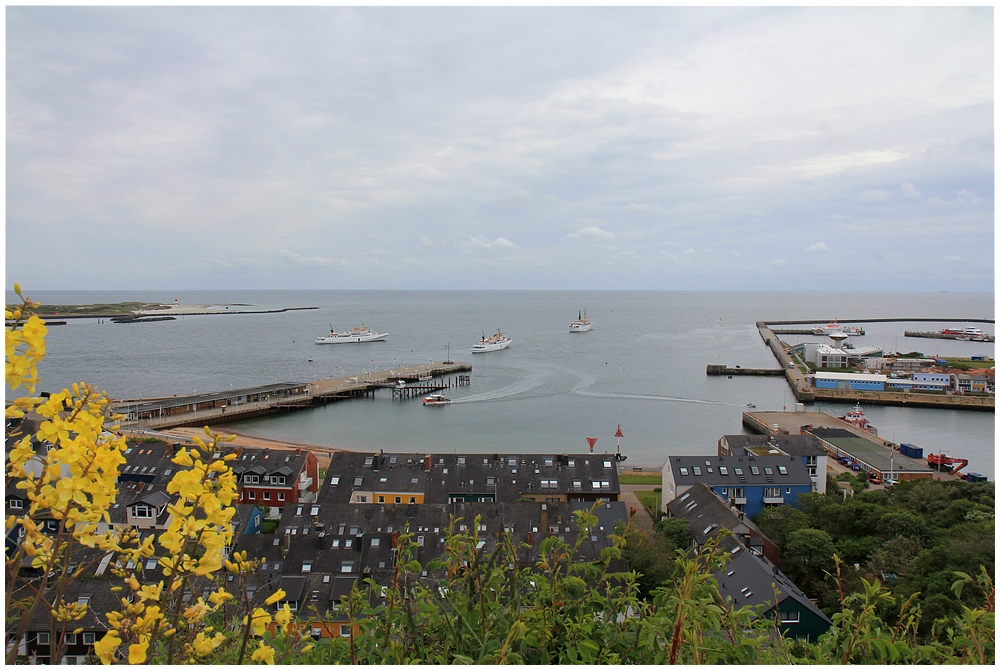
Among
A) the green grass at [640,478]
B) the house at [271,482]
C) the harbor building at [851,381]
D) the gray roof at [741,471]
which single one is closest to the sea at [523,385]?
the harbor building at [851,381]

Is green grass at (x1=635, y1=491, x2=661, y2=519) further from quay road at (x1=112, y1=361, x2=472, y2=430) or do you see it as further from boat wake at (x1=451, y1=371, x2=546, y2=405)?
quay road at (x1=112, y1=361, x2=472, y2=430)

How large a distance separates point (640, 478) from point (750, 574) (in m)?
12.9

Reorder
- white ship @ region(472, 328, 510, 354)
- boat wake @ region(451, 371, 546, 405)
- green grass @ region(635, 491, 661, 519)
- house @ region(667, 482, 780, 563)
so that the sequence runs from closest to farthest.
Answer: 1. house @ region(667, 482, 780, 563)
2. green grass @ region(635, 491, 661, 519)
3. boat wake @ region(451, 371, 546, 405)
4. white ship @ region(472, 328, 510, 354)

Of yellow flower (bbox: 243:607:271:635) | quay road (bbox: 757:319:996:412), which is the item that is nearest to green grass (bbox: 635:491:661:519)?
yellow flower (bbox: 243:607:271:635)

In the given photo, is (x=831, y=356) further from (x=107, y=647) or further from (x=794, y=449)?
(x=107, y=647)

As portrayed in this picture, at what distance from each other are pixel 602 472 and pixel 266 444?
18494 millimetres

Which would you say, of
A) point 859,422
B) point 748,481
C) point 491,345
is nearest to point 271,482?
point 748,481

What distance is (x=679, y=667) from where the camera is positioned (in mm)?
1991

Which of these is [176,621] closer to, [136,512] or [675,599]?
[675,599]

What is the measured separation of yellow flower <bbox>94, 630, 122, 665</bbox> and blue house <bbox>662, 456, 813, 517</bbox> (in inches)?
750

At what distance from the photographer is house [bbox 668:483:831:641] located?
1020cm

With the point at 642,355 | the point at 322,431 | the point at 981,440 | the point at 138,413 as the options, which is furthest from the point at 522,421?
the point at 642,355

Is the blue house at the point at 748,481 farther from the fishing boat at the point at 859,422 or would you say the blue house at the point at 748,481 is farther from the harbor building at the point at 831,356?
the harbor building at the point at 831,356

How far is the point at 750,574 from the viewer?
1141 centimetres
